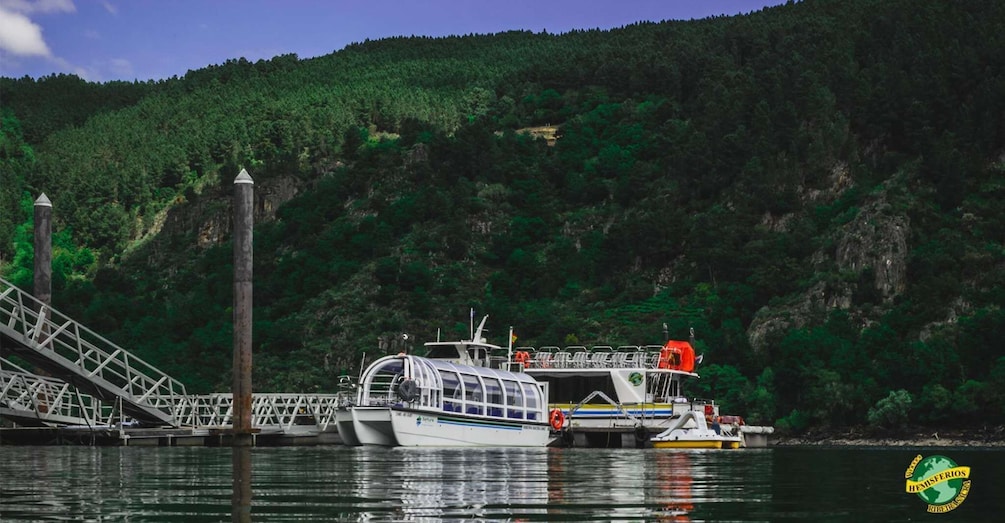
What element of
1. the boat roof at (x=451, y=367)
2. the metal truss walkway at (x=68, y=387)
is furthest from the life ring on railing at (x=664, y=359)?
the metal truss walkway at (x=68, y=387)

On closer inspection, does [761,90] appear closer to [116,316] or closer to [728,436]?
[116,316]

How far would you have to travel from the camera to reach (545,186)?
161500mm

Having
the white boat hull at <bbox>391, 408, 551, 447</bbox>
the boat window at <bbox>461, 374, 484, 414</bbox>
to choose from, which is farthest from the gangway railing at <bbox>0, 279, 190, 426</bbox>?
the boat window at <bbox>461, 374, 484, 414</bbox>

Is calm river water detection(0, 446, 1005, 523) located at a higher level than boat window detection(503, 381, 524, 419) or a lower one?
lower

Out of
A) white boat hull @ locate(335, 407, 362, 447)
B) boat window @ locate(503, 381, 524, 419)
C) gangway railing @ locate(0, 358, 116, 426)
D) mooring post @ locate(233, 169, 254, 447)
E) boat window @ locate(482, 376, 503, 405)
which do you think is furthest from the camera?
boat window @ locate(503, 381, 524, 419)

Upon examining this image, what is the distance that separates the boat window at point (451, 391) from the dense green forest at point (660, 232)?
45.0 meters

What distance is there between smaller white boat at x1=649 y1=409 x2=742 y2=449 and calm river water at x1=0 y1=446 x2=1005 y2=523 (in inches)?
1071

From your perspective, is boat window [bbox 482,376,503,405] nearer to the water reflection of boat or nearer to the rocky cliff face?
the water reflection of boat

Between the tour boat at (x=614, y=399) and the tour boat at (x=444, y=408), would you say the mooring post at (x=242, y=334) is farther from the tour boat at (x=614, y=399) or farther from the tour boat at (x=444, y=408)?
the tour boat at (x=614, y=399)

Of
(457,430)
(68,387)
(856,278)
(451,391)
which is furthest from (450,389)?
(856,278)

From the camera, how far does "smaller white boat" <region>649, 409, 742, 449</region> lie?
66.8m

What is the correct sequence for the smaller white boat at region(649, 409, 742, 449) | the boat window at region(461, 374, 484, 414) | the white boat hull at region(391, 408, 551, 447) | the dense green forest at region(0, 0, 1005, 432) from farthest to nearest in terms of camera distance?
1. the dense green forest at region(0, 0, 1005, 432)
2. the smaller white boat at region(649, 409, 742, 449)
3. the boat window at region(461, 374, 484, 414)
4. the white boat hull at region(391, 408, 551, 447)

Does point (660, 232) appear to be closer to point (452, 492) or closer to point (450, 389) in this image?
point (450, 389)

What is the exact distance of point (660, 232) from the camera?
137 metres
